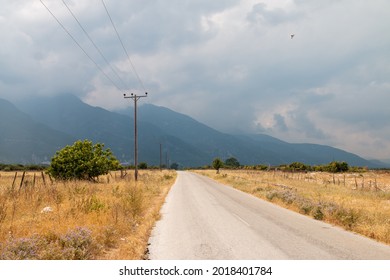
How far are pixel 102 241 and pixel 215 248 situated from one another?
125 inches

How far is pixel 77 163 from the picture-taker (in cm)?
3734

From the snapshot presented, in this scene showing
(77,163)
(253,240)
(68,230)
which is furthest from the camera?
(77,163)

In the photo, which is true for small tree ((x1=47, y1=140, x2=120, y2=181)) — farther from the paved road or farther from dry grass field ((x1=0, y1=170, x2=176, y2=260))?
the paved road

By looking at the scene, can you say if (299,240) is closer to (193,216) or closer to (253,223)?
(253,223)

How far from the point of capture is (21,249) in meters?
8.23

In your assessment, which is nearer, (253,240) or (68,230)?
(68,230)

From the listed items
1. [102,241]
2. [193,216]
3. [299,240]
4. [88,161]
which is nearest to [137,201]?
A: [193,216]

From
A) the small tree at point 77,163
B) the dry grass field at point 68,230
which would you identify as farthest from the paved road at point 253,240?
the small tree at point 77,163

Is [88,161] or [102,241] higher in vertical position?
[88,161]

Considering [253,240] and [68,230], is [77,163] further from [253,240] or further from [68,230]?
[253,240]

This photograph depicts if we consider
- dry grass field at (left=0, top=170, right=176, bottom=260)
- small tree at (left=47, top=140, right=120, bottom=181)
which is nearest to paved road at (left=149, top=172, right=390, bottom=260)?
dry grass field at (left=0, top=170, right=176, bottom=260)

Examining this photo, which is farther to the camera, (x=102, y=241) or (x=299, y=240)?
(x=299, y=240)

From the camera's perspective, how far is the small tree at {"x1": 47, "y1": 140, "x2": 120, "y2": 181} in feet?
120

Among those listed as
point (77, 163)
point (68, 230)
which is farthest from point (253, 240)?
point (77, 163)
